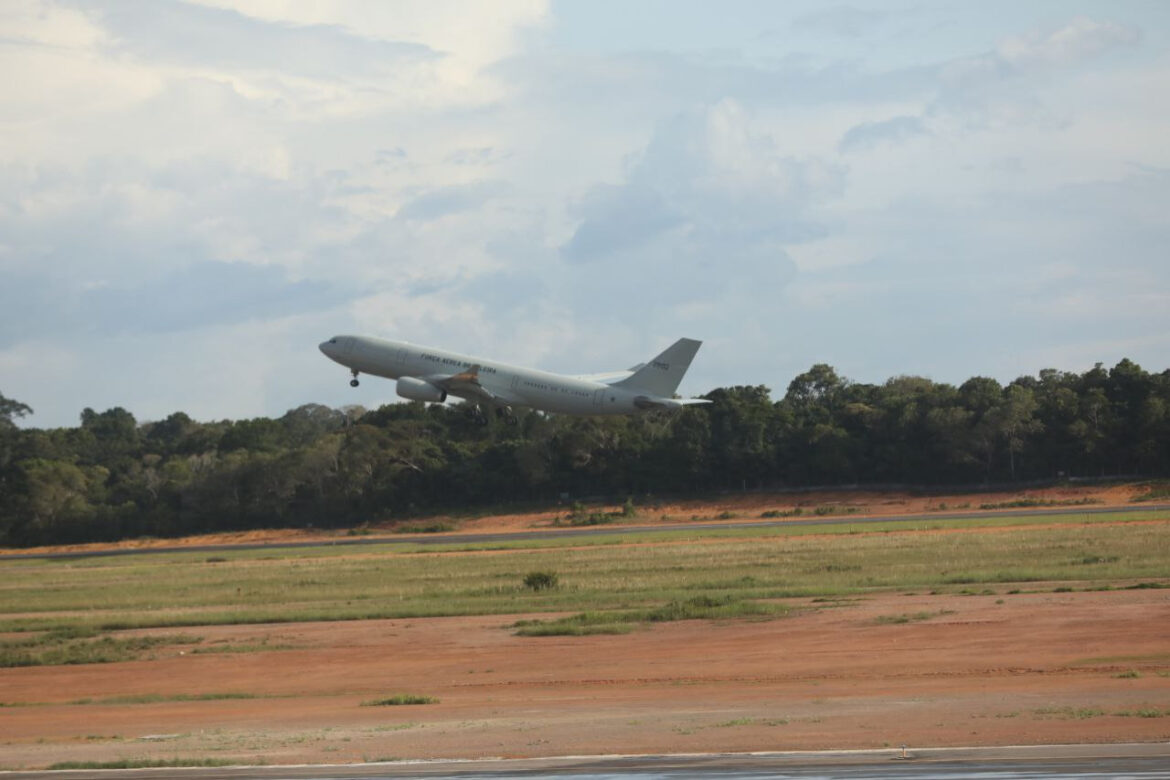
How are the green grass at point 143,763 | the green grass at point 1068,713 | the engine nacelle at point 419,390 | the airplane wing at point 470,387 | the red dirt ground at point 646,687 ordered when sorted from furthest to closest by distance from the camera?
1. the airplane wing at point 470,387
2. the engine nacelle at point 419,390
3. the red dirt ground at point 646,687
4. the green grass at point 1068,713
5. the green grass at point 143,763

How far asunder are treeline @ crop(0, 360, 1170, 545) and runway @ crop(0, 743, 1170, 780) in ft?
262

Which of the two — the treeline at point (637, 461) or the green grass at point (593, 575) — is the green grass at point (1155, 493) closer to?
the treeline at point (637, 461)

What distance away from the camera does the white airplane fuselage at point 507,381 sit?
6944 cm

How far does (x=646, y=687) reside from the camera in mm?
27156

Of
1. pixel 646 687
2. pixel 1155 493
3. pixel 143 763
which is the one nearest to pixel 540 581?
pixel 646 687

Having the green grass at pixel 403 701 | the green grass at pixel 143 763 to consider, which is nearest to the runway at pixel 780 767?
the green grass at pixel 143 763

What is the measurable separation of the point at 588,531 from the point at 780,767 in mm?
62412

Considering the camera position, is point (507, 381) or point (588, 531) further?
point (588, 531)

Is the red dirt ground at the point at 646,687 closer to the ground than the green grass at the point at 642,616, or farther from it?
closer to the ground

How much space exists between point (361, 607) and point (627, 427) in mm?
66881

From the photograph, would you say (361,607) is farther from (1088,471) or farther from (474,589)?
(1088,471)

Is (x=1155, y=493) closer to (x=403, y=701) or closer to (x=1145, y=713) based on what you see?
(x=403, y=701)

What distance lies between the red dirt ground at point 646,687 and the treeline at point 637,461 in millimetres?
61381

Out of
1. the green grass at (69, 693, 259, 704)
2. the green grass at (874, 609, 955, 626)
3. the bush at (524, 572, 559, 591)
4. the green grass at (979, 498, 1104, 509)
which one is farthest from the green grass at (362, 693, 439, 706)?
the green grass at (979, 498, 1104, 509)
